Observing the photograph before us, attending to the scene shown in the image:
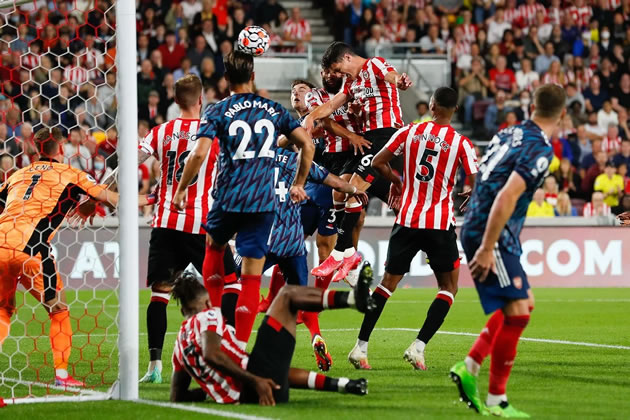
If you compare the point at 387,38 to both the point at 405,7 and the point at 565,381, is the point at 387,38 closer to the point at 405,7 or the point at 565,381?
the point at 405,7

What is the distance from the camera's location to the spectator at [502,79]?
72.8 feet

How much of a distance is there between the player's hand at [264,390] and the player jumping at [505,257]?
107cm

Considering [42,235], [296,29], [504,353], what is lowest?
[504,353]

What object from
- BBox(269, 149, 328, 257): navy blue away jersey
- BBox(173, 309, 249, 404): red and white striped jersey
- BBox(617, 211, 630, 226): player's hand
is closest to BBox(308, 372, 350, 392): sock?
BBox(173, 309, 249, 404): red and white striped jersey

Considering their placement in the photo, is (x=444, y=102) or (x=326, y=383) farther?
(x=444, y=102)

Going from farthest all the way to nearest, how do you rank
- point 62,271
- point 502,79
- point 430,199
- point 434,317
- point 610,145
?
point 502,79 < point 610,145 < point 62,271 < point 434,317 < point 430,199

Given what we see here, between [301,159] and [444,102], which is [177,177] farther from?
[444,102]

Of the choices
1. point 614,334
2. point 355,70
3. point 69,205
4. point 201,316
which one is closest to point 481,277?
point 201,316

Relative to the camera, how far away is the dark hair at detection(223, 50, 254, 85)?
23.2 feet

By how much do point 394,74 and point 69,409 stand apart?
15.2 ft

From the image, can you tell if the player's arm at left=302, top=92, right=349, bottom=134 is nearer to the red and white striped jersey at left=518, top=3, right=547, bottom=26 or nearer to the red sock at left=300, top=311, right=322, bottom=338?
the red sock at left=300, top=311, right=322, bottom=338

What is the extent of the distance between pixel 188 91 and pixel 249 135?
1.11m

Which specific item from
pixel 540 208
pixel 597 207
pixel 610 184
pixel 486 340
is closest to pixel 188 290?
pixel 486 340

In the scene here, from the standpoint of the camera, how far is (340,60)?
30.9 feet
